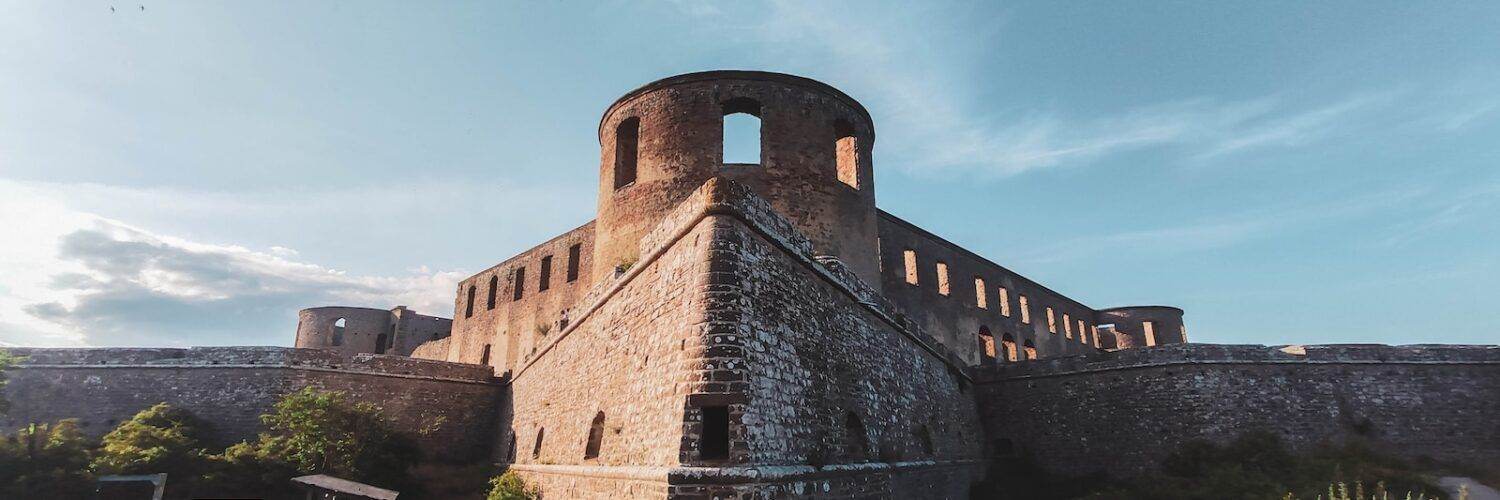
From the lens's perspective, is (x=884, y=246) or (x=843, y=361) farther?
(x=884, y=246)

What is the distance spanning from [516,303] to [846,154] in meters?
14.4

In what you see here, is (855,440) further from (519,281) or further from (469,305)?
(469,305)

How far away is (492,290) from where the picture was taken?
27.2 m

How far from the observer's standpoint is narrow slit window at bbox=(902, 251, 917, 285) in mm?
21812

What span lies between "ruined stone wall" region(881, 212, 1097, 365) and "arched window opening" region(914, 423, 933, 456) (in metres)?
5.71

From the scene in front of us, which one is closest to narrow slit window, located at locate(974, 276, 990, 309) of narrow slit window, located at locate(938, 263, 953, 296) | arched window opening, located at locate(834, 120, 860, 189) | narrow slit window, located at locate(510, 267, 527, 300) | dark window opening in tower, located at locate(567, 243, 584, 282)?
narrow slit window, located at locate(938, 263, 953, 296)

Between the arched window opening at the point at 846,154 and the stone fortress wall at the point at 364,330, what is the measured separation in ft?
77.8

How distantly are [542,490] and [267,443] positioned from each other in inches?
237

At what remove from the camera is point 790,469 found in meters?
7.26

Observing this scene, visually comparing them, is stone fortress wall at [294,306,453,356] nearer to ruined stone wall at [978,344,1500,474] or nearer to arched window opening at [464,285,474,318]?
arched window opening at [464,285,474,318]

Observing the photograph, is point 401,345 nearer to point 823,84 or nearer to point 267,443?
point 267,443

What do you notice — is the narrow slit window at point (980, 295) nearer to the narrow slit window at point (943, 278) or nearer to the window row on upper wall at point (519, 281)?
the narrow slit window at point (943, 278)

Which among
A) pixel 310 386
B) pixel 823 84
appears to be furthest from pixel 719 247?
pixel 310 386

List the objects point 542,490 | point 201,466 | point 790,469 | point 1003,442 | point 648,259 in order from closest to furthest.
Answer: point 790,469 → point 648,259 → point 542,490 → point 201,466 → point 1003,442
